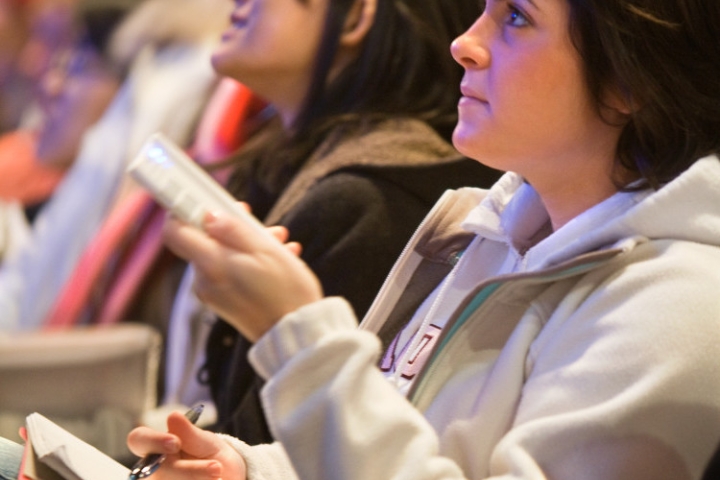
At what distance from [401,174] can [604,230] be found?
45 centimetres

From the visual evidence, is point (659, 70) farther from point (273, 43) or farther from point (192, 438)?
point (273, 43)

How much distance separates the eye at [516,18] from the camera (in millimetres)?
791

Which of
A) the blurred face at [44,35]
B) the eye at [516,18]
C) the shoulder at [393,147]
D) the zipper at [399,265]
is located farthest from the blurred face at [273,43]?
the blurred face at [44,35]

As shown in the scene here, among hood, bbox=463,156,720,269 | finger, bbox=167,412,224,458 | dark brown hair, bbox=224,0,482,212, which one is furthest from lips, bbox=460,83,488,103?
dark brown hair, bbox=224,0,482,212

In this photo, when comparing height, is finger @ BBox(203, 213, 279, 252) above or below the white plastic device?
below

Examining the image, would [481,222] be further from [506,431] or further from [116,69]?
[116,69]

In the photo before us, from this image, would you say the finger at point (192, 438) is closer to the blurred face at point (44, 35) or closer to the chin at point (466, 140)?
the chin at point (466, 140)

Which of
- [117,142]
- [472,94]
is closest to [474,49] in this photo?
[472,94]

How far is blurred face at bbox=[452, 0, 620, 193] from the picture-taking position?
2.55 ft

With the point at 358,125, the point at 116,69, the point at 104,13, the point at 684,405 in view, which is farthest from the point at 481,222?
the point at 104,13

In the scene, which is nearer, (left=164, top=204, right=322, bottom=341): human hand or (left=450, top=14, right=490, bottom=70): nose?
(left=164, top=204, right=322, bottom=341): human hand

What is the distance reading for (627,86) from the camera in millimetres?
759

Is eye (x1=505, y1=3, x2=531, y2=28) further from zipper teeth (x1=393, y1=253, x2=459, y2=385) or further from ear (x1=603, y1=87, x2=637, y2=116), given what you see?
zipper teeth (x1=393, y1=253, x2=459, y2=385)

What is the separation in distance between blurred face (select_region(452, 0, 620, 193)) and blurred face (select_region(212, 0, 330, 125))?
0.58 m
